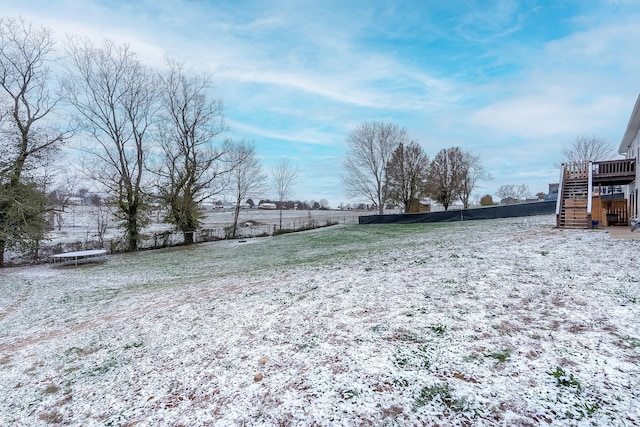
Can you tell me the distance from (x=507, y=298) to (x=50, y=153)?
21.0 meters

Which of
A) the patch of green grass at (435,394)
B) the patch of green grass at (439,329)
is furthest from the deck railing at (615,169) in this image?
the patch of green grass at (435,394)

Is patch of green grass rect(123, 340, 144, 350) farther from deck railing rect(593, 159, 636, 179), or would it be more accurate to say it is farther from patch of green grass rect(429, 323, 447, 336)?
deck railing rect(593, 159, 636, 179)

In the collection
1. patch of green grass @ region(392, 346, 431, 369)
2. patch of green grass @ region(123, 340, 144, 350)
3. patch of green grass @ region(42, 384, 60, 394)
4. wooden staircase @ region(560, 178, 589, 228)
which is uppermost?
wooden staircase @ region(560, 178, 589, 228)

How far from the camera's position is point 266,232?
2712 cm

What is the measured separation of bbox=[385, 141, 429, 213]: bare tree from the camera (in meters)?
32.8

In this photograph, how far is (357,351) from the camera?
3.50 metres

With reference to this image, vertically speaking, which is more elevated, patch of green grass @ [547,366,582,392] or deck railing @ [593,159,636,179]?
deck railing @ [593,159,636,179]

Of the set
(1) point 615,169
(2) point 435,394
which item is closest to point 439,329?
(2) point 435,394

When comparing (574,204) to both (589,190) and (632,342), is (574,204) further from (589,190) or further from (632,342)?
(632,342)

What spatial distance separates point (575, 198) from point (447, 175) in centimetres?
2116

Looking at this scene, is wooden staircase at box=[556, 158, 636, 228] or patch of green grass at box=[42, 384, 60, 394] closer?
patch of green grass at box=[42, 384, 60, 394]

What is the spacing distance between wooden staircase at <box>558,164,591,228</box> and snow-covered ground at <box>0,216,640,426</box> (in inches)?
277

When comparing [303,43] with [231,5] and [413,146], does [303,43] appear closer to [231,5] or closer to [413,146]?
[231,5]

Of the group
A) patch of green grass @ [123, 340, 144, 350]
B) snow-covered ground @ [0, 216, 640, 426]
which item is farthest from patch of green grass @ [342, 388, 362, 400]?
patch of green grass @ [123, 340, 144, 350]
